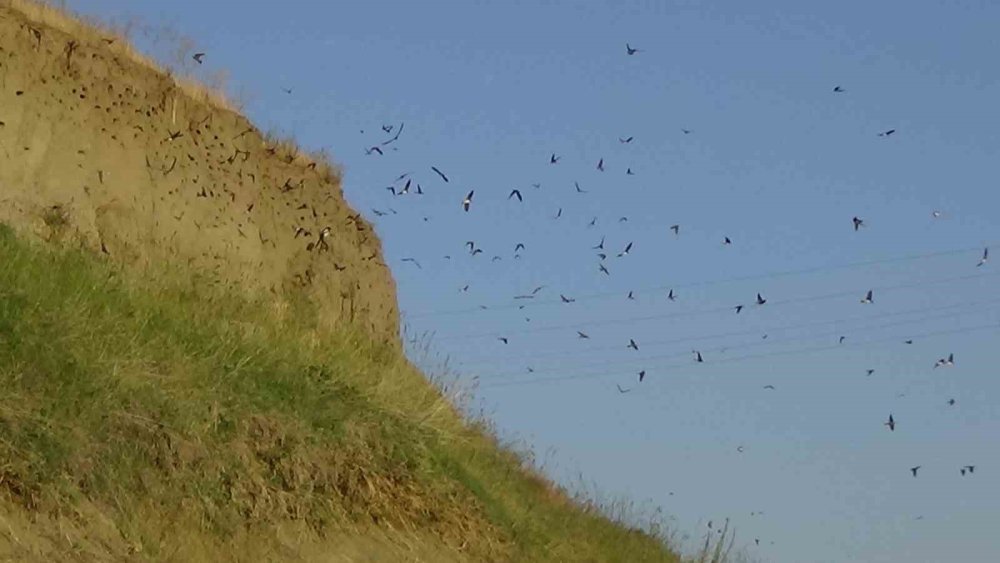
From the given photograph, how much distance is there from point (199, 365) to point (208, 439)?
119 cm

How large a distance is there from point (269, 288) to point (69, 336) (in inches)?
322

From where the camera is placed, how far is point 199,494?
14688mm

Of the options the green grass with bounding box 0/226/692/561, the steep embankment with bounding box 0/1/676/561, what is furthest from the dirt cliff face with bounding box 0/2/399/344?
the green grass with bounding box 0/226/692/561

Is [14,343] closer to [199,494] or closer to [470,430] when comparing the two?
[199,494]

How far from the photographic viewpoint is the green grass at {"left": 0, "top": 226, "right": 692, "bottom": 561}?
1347cm

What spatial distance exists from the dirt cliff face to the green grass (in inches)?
44.3

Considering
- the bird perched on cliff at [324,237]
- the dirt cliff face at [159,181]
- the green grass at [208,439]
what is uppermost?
the bird perched on cliff at [324,237]

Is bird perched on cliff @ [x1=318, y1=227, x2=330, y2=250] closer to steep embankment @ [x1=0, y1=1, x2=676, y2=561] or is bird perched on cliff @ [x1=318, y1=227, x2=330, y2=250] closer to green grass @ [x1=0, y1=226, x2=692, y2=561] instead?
steep embankment @ [x1=0, y1=1, x2=676, y2=561]

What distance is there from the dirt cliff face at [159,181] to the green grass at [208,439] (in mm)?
1126

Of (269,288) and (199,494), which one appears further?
(269,288)

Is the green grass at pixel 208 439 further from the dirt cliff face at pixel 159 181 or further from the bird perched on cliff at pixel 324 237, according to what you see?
the bird perched on cliff at pixel 324 237

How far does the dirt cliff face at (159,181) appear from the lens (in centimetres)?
1992

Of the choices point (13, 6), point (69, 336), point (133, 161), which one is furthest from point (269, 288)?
point (69, 336)

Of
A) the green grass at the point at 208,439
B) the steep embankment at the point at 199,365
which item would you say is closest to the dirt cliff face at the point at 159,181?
the steep embankment at the point at 199,365
